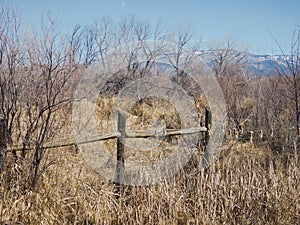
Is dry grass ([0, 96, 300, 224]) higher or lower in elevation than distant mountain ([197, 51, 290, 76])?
lower

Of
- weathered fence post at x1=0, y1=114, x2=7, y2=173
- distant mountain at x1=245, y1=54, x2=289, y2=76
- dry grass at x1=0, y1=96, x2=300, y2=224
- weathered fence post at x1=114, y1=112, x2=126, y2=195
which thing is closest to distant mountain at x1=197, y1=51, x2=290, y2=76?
distant mountain at x1=245, y1=54, x2=289, y2=76

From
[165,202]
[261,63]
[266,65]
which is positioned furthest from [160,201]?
[261,63]

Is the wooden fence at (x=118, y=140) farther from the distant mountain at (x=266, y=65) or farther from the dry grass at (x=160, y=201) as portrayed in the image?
the distant mountain at (x=266, y=65)

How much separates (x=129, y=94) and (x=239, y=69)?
5.05m

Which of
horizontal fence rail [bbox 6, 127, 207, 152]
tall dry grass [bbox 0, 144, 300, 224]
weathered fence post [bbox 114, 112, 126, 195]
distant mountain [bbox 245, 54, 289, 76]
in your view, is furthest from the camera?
distant mountain [bbox 245, 54, 289, 76]

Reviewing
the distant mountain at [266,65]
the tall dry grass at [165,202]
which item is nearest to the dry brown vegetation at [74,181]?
the tall dry grass at [165,202]

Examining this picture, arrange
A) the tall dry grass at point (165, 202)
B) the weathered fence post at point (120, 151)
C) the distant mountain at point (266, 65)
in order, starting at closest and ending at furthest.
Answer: the tall dry grass at point (165, 202) → the weathered fence post at point (120, 151) → the distant mountain at point (266, 65)

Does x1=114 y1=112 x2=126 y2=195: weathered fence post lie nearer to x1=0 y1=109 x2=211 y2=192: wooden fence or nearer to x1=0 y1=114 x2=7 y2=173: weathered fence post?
x1=0 y1=109 x2=211 y2=192: wooden fence

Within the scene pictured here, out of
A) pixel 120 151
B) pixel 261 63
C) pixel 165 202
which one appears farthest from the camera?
pixel 261 63

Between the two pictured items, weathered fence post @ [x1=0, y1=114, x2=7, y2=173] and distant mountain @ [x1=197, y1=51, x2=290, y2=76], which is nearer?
weathered fence post @ [x1=0, y1=114, x2=7, y2=173]

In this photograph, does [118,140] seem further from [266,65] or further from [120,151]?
[266,65]

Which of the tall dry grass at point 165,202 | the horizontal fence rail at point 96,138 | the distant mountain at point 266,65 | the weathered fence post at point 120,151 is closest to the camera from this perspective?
the tall dry grass at point 165,202

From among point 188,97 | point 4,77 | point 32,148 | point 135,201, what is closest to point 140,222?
point 135,201

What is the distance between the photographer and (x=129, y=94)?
Result: 10.1m
